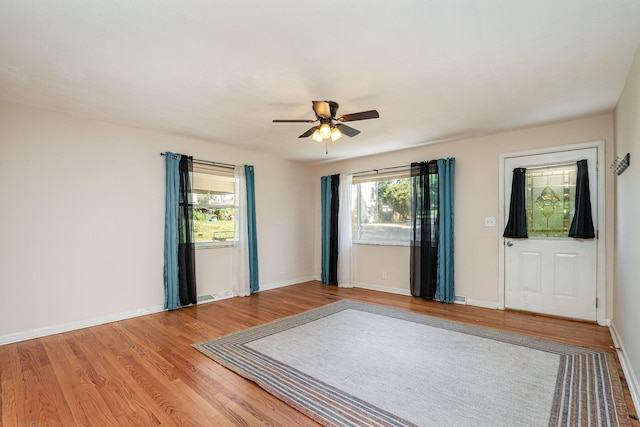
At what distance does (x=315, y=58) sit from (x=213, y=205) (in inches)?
130

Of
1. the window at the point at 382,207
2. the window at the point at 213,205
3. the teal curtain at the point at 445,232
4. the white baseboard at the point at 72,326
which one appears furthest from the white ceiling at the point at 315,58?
the white baseboard at the point at 72,326

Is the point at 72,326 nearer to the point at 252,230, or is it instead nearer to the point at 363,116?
the point at 252,230

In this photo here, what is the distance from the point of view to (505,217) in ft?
14.1

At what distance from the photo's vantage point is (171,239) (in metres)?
4.34

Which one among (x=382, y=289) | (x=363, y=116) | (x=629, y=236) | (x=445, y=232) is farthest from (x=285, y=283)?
(x=629, y=236)

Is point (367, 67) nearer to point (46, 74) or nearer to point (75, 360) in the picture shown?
point (46, 74)

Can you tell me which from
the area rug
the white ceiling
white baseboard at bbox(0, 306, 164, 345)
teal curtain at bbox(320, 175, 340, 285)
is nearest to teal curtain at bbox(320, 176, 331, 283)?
teal curtain at bbox(320, 175, 340, 285)

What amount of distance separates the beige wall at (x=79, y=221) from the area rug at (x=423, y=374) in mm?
1740

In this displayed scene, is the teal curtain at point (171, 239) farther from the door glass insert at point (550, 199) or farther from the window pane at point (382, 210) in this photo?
the door glass insert at point (550, 199)

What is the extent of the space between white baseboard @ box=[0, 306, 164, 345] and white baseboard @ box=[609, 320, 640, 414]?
190 inches

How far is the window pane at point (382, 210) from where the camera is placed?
5430 millimetres

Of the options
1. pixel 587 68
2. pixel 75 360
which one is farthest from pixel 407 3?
pixel 75 360

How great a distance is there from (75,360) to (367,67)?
11.8 ft

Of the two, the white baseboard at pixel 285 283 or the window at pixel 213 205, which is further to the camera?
the white baseboard at pixel 285 283
